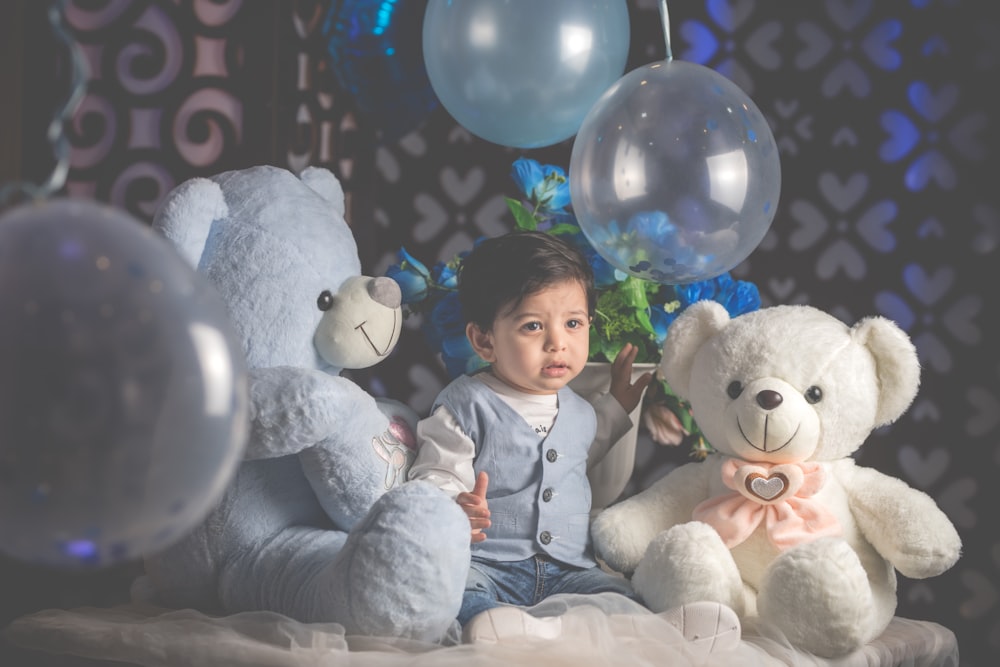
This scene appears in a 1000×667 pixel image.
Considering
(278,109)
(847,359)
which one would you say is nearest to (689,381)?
(847,359)

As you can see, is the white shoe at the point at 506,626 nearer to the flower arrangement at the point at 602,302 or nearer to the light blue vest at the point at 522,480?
the light blue vest at the point at 522,480

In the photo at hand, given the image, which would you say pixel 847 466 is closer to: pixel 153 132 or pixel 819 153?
pixel 819 153

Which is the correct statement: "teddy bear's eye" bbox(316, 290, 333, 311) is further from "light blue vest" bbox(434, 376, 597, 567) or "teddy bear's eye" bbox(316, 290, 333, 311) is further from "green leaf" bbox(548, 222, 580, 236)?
"green leaf" bbox(548, 222, 580, 236)

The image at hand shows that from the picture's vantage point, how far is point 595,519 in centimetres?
141

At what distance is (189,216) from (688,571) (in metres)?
0.70

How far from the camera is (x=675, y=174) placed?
1159mm

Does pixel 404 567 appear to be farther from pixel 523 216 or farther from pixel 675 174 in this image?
pixel 523 216

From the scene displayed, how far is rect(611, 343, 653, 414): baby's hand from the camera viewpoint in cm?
150

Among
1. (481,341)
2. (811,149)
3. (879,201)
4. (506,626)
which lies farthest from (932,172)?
(506,626)

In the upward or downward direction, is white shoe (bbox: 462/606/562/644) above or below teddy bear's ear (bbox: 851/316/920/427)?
below

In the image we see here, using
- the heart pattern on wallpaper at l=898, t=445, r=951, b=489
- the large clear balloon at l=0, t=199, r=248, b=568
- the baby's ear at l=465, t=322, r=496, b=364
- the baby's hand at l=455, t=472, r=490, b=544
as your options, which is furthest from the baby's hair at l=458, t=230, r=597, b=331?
the heart pattern on wallpaper at l=898, t=445, r=951, b=489

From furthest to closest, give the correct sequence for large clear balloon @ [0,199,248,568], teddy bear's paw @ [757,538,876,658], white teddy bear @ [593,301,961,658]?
1. white teddy bear @ [593,301,961,658]
2. teddy bear's paw @ [757,538,876,658]
3. large clear balloon @ [0,199,248,568]

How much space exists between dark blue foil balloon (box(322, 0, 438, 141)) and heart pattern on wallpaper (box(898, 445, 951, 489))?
107 centimetres

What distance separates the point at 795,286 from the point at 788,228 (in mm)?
110
